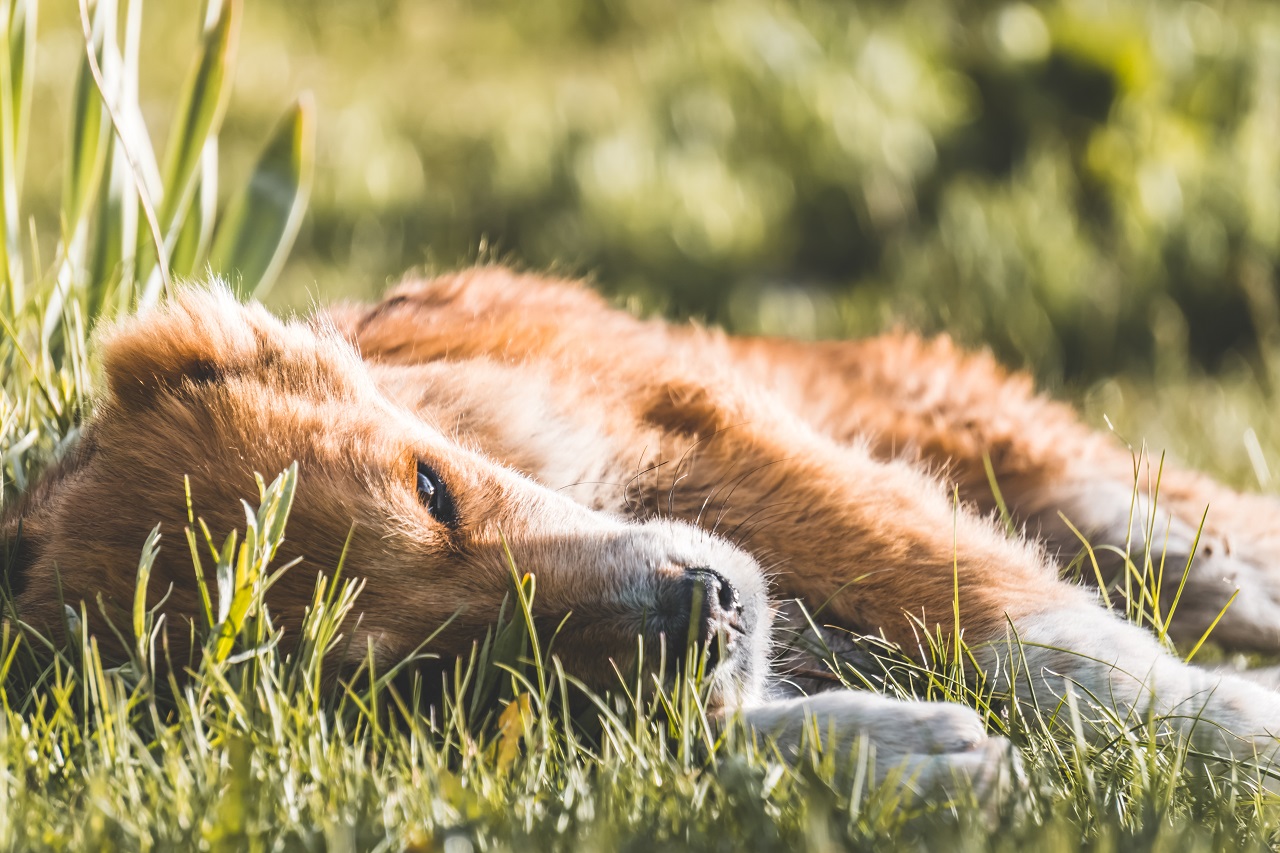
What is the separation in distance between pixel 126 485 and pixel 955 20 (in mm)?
7332

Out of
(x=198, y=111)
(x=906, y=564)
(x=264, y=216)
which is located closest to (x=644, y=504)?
(x=906, y=564)

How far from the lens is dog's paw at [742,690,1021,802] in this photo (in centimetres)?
158

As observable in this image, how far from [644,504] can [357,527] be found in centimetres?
72

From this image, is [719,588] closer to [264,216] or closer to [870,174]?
[264,216]

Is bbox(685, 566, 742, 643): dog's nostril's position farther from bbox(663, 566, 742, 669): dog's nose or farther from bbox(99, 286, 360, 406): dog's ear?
bbox(99, 286, 360, 406): dog's ear

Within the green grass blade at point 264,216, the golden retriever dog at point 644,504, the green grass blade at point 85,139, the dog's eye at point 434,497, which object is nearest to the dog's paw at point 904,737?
the golden retriever dog at point 644,504

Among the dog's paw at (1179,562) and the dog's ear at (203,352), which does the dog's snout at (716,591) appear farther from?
the dog's paw at (1179,562)

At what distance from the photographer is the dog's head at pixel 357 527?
1.86m

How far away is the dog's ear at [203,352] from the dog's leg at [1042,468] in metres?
1.08

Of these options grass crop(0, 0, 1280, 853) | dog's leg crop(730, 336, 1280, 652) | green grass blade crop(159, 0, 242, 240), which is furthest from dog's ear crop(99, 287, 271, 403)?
dog's leg crop(730, 336, 1280, 652)

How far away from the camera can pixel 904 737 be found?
5.60 feet

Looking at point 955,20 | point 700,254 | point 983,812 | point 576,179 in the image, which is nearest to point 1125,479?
point 983,812

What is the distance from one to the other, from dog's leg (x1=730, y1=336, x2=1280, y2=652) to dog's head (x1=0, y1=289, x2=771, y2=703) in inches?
37.3

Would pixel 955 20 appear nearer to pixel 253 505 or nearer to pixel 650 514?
pixel 650 514
